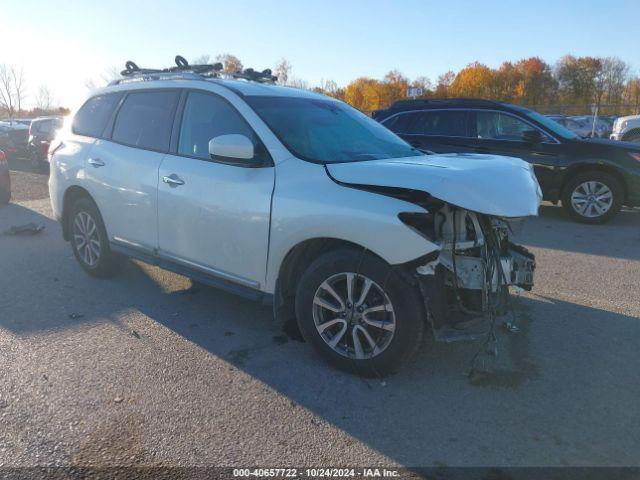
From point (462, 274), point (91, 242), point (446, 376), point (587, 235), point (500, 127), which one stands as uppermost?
point (500, 127)

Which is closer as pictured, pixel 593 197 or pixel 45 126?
pixel 593 197

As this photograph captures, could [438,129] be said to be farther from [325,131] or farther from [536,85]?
[536,85]

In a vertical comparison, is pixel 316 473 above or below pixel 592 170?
below

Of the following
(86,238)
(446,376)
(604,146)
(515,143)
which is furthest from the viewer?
(515,143)

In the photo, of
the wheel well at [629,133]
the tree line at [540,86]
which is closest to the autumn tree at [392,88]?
the tree line at [540,86]

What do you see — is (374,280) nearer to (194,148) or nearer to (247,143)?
(247,143)

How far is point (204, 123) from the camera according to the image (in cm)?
418

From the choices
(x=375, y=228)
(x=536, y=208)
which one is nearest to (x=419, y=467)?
(x=375, y=228)

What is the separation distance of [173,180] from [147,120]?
0.87 meters

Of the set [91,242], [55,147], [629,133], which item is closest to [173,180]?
[91,242]

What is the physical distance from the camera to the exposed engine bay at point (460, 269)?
309 centimetres

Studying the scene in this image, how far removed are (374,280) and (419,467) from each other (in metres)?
1.08

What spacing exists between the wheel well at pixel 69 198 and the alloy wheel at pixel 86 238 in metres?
0.15

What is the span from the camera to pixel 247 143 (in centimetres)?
354
